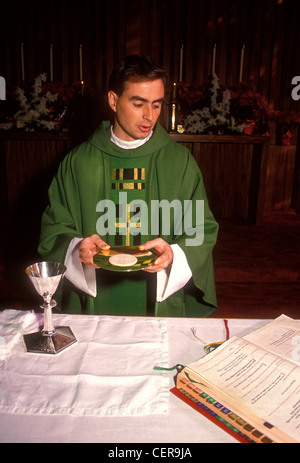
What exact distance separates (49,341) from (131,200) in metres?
1.07

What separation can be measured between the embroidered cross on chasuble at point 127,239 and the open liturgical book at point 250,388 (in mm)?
1052

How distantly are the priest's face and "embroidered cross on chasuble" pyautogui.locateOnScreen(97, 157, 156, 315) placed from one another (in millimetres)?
227

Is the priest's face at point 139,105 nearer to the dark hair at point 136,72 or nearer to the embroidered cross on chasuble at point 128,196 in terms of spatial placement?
the dark hair at point 136,72

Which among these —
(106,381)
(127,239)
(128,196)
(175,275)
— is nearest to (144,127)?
(128,196)

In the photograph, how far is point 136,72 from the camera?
1.89m

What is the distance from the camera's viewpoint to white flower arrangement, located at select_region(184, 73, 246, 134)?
157 inches

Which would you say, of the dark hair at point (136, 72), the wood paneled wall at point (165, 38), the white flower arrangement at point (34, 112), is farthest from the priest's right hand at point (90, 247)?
the wood paneled wall at point (165, 38)

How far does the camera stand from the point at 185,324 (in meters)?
1.45

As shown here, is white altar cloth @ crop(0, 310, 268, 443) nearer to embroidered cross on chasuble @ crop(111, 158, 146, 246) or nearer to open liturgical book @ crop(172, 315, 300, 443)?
open liturgical book @ crop(172, 315, 300, 443)

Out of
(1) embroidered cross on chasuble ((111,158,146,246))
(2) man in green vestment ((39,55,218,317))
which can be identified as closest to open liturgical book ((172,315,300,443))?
(2) man in green vestment ((39,55,218,317))

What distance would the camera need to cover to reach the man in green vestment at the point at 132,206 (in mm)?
1914

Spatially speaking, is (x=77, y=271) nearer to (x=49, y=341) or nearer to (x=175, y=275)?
(x=175, y=275)

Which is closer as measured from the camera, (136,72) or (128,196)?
(136,72)

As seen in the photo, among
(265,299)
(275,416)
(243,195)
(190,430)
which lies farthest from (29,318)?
(243,195)
